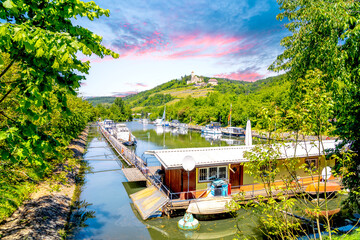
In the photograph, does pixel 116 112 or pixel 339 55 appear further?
pixel 116 112

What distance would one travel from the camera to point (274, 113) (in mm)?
5684

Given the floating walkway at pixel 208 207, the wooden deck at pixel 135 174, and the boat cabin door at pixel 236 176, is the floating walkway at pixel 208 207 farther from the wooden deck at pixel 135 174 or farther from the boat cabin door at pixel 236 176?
the wooden deck at pixel 135 174

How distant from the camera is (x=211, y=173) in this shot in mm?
16922

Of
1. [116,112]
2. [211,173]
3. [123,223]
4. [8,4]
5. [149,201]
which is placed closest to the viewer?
[8,4]

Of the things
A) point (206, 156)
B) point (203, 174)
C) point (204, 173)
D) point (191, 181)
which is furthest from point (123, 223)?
point (206, 156)

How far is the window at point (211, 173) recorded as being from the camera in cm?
1667

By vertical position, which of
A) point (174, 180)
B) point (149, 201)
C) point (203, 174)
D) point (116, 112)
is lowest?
point (149, 201)

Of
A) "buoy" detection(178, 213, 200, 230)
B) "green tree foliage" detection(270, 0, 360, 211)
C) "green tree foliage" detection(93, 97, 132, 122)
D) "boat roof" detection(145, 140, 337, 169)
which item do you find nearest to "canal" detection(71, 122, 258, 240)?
"buoy" detection(178, 213, 200, 230)

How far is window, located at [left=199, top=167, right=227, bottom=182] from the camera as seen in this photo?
1667 cm

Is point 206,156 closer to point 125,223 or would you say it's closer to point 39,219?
point 125,223

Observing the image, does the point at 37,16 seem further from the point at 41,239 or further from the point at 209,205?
the point at 209,205

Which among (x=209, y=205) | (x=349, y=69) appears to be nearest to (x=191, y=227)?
(x=209, y=205)

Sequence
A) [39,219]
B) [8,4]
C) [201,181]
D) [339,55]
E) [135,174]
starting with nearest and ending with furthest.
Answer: [8,4]
[339,55]
[39,219]
[201,181]
[135,174]

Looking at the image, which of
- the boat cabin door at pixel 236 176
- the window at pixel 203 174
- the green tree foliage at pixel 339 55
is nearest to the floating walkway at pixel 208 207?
the window at pixel 203 174
